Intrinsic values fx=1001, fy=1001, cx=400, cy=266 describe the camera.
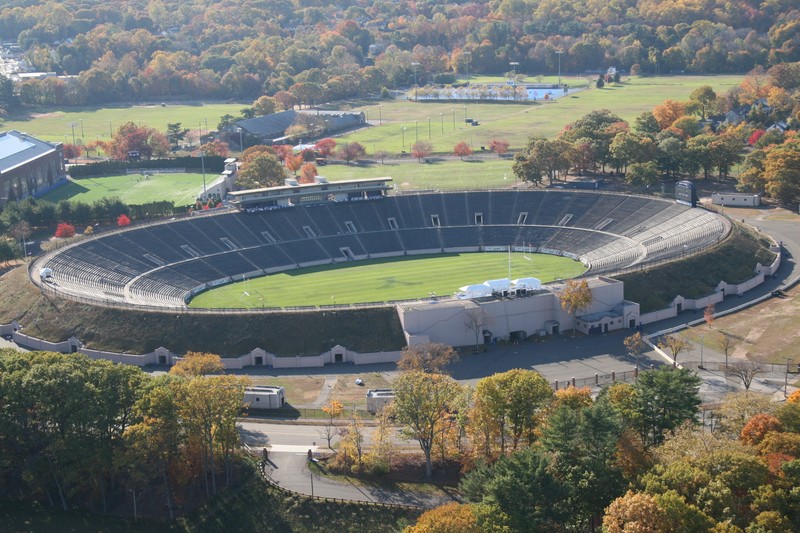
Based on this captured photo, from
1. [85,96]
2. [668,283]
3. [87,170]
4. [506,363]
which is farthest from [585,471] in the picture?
[85,96]

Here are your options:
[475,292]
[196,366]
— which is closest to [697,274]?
[475,292]

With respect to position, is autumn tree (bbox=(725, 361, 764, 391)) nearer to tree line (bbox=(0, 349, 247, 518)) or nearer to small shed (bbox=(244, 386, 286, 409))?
small shed (bbox=(244, 386, 286, 409))

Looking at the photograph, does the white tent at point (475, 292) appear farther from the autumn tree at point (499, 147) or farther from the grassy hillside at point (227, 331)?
the autumn tree at point (499, 147)

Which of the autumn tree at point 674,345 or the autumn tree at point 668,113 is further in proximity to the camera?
Answer: the autumn tree at point 668,113

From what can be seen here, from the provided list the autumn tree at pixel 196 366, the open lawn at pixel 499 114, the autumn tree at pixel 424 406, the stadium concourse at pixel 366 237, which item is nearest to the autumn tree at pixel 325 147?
the open lawn at pixel 499 114

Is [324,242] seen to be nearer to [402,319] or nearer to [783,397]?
[402,319]

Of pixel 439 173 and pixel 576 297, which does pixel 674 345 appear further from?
pixel 439 173
